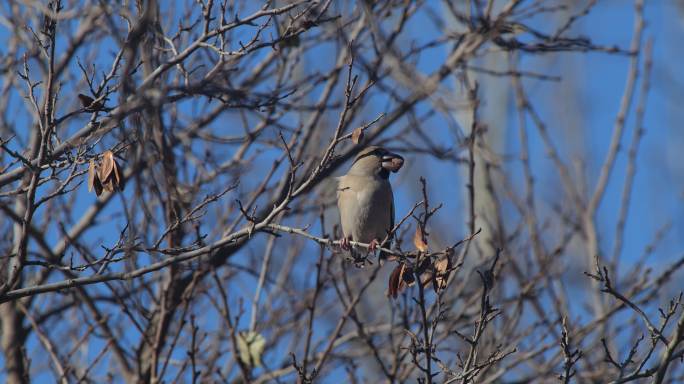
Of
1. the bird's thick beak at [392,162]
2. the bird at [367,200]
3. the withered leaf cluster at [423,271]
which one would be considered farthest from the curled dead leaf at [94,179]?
the bird at [367,200]

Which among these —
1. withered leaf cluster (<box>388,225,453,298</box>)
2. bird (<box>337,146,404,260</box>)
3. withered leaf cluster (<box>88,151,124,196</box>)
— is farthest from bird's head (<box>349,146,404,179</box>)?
withered leaf cluster (<box>88,151,124,196</box>)

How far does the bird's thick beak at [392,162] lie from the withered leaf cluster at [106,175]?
67.4 inches

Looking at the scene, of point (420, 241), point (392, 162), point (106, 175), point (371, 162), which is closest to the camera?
point (106, 175)

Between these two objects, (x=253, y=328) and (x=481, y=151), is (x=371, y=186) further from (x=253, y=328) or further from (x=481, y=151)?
(x=253, y=328)

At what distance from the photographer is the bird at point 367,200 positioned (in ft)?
20.5

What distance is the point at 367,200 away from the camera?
6.24m

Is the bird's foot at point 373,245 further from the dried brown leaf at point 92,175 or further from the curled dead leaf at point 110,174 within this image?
the dried brown leaf at point 92,175

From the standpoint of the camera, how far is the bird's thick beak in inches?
A: 198

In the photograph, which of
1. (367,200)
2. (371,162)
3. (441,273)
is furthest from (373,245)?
(371,162)

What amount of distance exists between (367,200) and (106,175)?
273cm

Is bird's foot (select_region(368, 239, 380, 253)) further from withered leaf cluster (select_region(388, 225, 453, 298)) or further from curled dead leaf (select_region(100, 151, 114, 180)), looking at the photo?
curled dead leaf (select_region(100, 151, 114, 180))

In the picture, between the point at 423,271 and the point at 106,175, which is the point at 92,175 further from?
the point at 423,271

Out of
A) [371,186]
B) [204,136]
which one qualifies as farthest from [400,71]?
[204,136]

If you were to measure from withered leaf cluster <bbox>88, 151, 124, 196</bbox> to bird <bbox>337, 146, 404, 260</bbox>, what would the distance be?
103 inches
